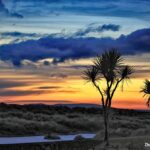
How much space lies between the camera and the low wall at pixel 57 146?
87.6ft

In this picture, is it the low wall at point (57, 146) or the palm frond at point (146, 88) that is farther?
the palm frond at point (146, 88)

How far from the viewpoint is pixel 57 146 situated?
28609mm

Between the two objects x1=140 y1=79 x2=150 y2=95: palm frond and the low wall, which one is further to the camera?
x1=140 y1=79 x2=150 y2=95: palm frond

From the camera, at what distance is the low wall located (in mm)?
26703

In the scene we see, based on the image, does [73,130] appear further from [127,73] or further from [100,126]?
[127,73]

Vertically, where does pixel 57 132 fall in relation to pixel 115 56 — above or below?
below

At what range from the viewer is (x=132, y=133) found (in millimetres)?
40906

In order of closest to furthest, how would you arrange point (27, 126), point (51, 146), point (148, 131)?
point (51, 146), point (148, 131), point (27, 126)

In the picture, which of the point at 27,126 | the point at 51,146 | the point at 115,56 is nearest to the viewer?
the point at 51,146

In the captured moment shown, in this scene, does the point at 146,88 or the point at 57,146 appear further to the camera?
the point at 146,88

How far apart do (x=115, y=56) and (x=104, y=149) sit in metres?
5.85

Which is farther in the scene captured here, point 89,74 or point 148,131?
point 148,131

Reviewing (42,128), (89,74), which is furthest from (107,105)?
(42,128)

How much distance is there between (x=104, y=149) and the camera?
31016mm
